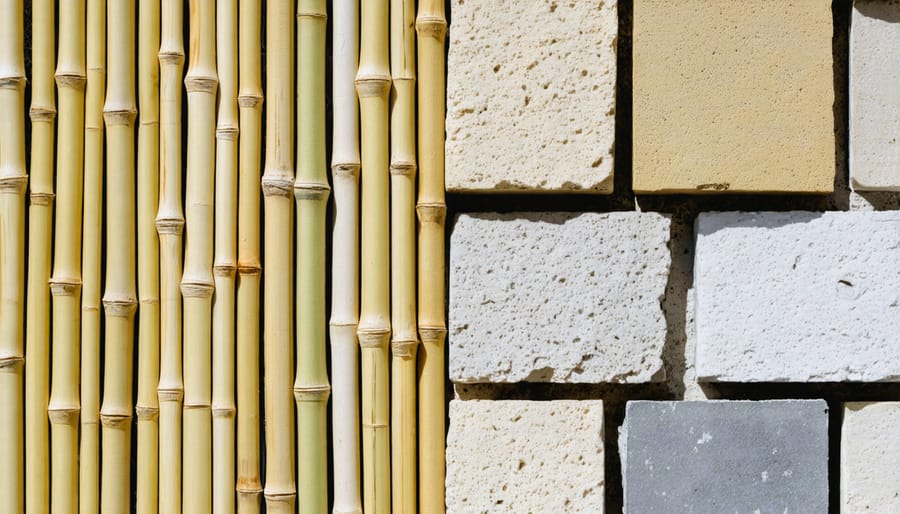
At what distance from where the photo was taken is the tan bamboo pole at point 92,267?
1.07 m

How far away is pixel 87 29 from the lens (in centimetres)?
108

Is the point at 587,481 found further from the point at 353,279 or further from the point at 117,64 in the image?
the point at 117,64

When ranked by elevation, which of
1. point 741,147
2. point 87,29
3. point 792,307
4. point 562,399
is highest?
point 87,29

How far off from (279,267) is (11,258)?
30cm

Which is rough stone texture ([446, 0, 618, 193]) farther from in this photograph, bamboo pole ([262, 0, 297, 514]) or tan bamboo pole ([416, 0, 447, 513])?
bamboo pole ([262, 0, 297, 514])

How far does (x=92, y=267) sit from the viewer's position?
1.07 meters

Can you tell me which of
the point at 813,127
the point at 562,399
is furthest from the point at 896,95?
the point at 562,399

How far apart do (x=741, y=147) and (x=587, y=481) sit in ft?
1.32

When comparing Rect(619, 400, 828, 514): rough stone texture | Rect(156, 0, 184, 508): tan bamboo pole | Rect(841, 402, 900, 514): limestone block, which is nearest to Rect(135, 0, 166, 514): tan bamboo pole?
Rect(156, 0, 184, 508): tan bamboo pole

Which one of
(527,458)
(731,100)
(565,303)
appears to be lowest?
(527,458)

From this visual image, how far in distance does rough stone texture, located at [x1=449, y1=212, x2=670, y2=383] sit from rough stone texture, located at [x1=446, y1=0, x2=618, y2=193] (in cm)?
6

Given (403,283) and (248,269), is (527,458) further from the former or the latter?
(248,269)

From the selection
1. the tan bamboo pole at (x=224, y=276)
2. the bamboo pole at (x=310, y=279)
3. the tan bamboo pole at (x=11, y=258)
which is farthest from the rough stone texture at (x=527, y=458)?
the tan bamboo pole at (x=11, y=258)

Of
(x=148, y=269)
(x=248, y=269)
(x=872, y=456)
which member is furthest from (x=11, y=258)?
(x=872, y=456)
